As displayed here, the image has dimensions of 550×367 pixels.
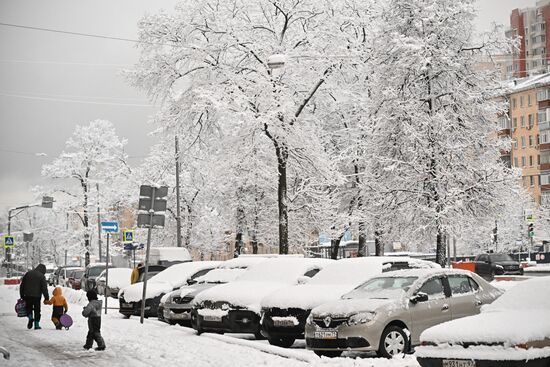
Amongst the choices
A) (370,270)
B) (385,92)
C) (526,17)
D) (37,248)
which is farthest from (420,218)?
(526,17)

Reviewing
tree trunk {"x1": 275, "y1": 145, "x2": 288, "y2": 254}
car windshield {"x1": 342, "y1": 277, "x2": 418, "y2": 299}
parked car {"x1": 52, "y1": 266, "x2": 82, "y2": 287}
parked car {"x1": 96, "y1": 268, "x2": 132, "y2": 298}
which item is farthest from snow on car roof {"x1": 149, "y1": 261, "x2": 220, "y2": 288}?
parked car {"x1": 52, "y1": 266, "x2": 82, "y2": 287}

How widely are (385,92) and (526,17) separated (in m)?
129

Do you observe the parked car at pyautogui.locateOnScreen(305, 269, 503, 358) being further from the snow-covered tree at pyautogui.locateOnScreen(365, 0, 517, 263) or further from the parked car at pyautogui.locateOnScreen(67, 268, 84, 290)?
the parked car at pyautogui.locateOnScreen(67, 268, 84, 290)

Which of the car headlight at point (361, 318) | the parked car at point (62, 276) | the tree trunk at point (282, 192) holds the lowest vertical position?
the parked car at point (62, 276)

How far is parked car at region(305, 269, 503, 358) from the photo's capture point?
47.6ft

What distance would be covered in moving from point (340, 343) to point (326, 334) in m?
0.31

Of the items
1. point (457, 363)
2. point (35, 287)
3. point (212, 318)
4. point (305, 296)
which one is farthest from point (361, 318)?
point (35, 287)

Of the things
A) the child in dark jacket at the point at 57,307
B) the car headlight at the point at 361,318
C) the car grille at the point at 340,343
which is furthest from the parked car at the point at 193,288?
the car headlight at the point at 361,318

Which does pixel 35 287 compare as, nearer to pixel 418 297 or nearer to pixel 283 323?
pixel 283 323

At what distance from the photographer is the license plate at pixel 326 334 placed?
1466 centimetres

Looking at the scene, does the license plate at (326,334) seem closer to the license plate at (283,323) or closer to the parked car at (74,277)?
the license plate at (283,323)

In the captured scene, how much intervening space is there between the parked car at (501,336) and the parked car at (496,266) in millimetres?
35070

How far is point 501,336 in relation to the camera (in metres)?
10.4

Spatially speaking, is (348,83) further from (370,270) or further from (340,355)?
(340,355)
